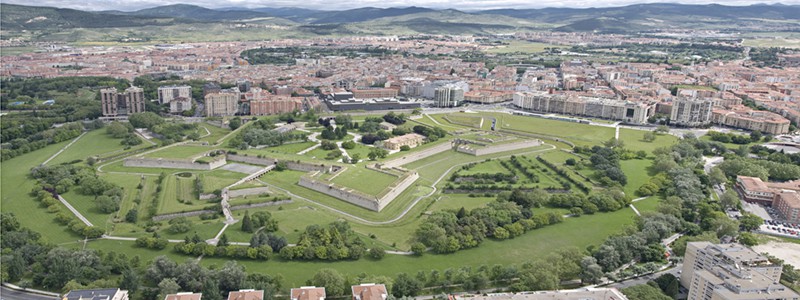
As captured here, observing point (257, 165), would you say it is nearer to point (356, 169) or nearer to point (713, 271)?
point (356, 169)

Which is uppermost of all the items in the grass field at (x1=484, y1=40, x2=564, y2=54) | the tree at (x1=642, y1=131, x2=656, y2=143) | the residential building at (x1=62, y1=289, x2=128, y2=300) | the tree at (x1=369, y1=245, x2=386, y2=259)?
the grass field at (x1=484, y1=40, x2=564, y2=54)

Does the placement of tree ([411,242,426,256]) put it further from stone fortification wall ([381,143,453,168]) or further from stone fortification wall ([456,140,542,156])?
stone fortification wall ([456,140,542,156])

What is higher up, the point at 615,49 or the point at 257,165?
the point at 615,49

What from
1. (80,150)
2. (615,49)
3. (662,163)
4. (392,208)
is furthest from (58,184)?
(615,49)

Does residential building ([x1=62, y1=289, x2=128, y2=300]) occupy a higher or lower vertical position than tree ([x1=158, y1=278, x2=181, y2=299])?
higher

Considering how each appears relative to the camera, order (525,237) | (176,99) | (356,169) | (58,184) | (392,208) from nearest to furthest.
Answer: (525,237) → (392,208) → (58,184) → (356,169) → (176,99)

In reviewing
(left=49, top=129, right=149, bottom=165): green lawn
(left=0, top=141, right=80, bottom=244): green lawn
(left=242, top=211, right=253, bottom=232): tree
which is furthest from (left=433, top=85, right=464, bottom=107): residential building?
(left=242, top=211, right=253, bottom=232): tree
